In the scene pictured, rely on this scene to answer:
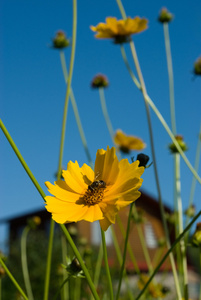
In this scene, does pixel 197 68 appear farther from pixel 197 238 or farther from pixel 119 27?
pixel 197 238

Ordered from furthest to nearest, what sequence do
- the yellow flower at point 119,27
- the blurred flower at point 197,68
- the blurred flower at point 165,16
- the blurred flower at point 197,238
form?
the blurred flower at point 165,16, the blurred flower at point 197,68, the yellow flower at point 119,27, the blurred flower at point 197,238

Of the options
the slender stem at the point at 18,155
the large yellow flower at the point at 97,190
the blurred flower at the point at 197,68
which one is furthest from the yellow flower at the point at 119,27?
the slender stem at the point at 18,155

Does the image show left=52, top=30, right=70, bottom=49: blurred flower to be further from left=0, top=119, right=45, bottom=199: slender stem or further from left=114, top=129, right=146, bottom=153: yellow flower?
left=0, top=119, right=45, bottom=199: slender stem

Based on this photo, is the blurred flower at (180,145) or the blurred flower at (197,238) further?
the blurred flower at (180,145)

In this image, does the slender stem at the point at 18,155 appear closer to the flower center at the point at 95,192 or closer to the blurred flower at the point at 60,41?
the flower center at the point at 95,192

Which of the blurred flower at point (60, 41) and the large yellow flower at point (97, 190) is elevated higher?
the blurred flower at point (60, 41)

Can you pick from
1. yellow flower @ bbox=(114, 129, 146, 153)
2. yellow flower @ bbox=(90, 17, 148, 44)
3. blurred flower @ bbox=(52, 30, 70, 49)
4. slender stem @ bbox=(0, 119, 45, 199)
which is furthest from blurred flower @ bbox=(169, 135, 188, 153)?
slender stem @ bbox=(0, 119, 45, 199)
